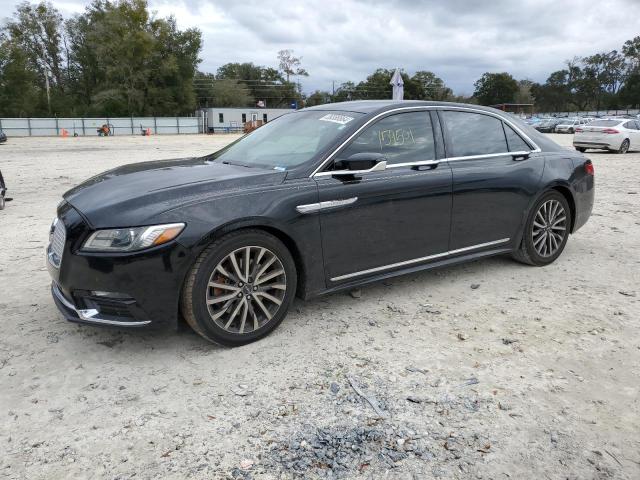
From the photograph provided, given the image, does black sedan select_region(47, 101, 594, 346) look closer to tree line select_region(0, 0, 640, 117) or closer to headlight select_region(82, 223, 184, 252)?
headlight select_region(82, 223, 184, 252)

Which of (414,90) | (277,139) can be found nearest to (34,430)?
(277,139)

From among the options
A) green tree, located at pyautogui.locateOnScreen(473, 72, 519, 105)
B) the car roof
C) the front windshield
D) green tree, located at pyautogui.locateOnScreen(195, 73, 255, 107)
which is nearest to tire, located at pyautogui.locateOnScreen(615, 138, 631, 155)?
the car roof

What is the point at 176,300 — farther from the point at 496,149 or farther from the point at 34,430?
the point at 496,149

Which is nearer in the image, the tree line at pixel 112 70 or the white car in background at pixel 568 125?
the white car in background at pixel 568 125

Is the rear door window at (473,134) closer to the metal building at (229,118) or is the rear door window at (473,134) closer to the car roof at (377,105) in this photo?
the car roof at (377,105)

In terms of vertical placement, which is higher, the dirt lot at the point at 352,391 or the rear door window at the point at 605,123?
the rear door window at the point at 605,123

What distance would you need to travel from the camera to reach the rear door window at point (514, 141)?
5016mm

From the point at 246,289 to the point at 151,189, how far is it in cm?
91

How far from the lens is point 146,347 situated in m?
3.58

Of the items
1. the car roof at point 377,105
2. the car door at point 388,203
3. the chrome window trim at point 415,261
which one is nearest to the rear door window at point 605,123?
the chrome window trim at point 415,261

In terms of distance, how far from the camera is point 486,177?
15.2 ft

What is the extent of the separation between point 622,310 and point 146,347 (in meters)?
3.69

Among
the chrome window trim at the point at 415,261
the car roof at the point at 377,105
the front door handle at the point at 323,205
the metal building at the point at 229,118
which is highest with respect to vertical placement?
the metal building at the point at 229,118

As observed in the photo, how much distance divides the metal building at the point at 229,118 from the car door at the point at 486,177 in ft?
204
